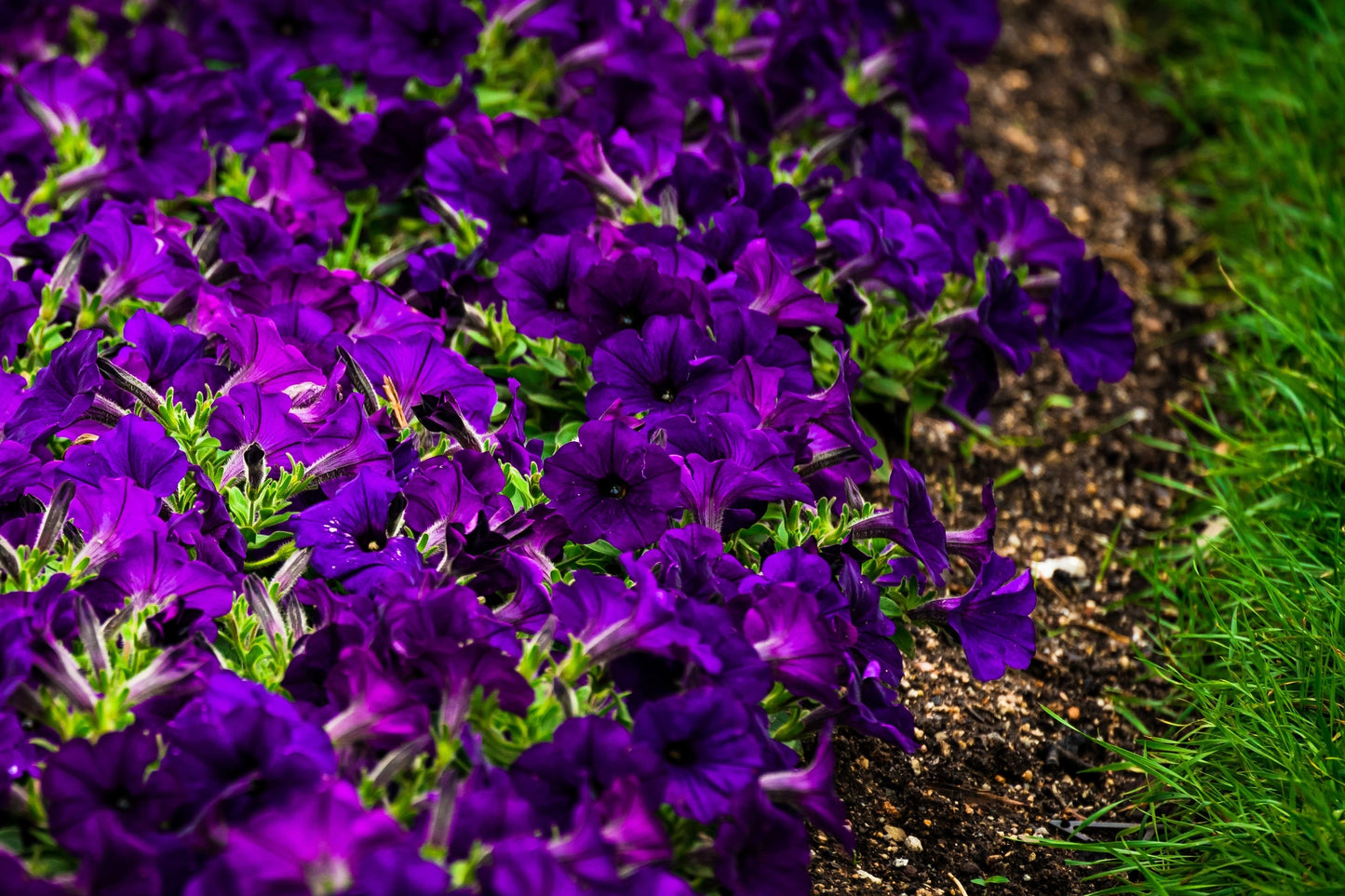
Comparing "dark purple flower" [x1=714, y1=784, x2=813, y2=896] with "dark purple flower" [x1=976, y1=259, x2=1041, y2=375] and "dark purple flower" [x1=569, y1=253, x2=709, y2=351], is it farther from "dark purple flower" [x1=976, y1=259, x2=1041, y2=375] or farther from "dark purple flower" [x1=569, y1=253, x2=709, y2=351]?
"dark purple flower" [x1=976, y1=259, x2=1041, y2=375]

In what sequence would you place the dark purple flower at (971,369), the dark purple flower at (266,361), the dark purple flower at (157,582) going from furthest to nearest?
1. the dark purple flower at (971,369)
2. the dark purple flower at (266,361)
3. the dark purple flower at (157,582)

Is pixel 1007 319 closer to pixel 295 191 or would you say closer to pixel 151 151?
pixel 295 191

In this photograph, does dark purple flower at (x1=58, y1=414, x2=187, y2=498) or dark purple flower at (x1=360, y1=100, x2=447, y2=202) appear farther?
dark purple flower at (x1=360, y1=100, x2=447, y2=202)

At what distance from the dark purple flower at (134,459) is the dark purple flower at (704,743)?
0.90 meters

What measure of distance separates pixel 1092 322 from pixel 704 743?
5.37ft

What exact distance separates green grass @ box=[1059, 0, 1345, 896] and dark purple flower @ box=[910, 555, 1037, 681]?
41 cm

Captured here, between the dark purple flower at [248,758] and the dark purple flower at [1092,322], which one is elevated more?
the dark purple flower at [248,758]

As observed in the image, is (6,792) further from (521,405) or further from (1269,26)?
(1269,26)

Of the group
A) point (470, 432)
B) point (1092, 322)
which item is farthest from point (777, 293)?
point (1092, 322)

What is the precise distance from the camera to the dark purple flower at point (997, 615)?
2.25m

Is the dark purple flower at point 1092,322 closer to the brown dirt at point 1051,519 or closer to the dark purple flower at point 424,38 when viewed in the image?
the brown dirt at point 1051,519

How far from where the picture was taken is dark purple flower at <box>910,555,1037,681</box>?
2250 mm

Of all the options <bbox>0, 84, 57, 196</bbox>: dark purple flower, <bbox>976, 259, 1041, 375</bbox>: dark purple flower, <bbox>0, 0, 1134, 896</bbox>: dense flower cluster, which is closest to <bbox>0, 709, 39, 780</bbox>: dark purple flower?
<bbox>0, 0, 1134, 896</bbox>: dense flower cluster

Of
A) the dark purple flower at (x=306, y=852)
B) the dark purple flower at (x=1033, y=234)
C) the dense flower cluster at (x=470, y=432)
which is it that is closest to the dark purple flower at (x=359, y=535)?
the dense flower cluster at (x=470, y=432)
